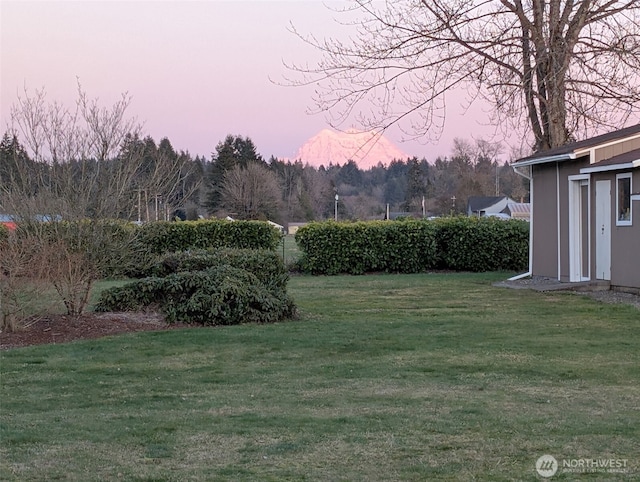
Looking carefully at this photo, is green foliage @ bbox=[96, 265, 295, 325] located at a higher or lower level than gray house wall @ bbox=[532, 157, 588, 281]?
lower

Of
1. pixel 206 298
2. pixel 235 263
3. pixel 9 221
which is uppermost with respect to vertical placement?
pixel 9 221

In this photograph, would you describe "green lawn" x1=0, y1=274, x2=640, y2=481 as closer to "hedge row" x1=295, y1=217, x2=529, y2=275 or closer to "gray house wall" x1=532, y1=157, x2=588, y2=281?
"gray house wall" x1=532, y1=157, x2=588, y2=281

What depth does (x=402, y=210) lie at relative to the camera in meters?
93.0

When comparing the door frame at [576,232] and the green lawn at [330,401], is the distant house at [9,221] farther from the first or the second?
the door frame at [576,232]

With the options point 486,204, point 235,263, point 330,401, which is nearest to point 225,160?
point 486,204

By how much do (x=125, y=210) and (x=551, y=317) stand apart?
24.0 ft

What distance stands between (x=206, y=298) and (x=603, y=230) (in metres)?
9.23

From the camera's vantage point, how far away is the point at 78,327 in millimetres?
11727

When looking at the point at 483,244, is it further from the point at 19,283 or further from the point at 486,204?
the point at 486,204

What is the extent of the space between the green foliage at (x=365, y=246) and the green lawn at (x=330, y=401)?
39.7 ft

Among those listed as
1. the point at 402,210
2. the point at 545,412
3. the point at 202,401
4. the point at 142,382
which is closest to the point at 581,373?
the point at 545,412

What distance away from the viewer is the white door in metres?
17.0

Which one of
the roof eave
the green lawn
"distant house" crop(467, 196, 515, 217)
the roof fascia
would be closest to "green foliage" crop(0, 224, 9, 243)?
the green lawn

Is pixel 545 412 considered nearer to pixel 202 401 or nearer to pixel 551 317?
pixel 202 401
